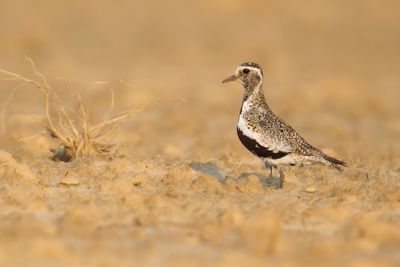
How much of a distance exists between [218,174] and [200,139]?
2807mm

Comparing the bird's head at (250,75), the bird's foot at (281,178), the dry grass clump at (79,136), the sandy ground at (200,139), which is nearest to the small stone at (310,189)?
the sandy ground at (200,139)

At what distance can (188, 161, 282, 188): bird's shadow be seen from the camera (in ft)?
29.1

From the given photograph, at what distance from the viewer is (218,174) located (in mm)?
9359

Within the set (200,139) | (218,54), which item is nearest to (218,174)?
(200,139)

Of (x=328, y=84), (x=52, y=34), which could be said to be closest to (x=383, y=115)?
(x=328, y=84)

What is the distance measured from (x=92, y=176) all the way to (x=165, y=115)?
218 inches

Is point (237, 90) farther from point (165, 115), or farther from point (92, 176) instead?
point (92, 176)

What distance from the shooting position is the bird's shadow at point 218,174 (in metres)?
8.86

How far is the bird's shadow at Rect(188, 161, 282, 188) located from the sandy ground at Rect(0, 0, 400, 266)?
27mm

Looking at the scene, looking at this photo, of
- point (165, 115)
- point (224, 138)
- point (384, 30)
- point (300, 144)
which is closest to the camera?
point (300, 144)

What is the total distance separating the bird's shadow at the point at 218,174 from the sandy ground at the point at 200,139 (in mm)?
27

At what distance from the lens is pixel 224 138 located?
1248cm

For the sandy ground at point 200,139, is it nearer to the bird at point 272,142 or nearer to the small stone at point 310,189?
the small stone at point 310,189

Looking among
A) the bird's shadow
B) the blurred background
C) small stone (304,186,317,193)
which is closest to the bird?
the bird's shadow
